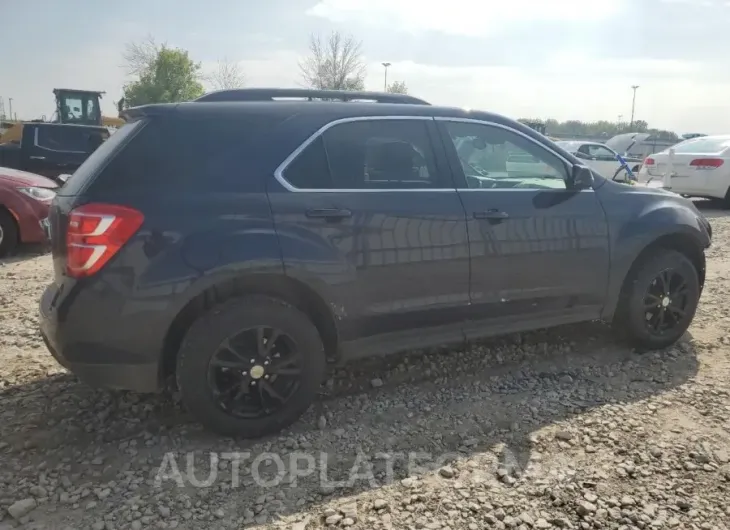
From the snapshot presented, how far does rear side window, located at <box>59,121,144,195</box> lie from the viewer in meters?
2.90

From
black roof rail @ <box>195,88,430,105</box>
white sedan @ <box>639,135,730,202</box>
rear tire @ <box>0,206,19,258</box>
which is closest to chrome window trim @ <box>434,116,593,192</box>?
black roof rail @ <box>195,88,430,105</box>

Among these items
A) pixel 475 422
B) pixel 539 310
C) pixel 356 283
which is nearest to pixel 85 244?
pixel 356 283

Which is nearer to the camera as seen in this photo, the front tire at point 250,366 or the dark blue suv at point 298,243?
the dark blue suv at point 298,243

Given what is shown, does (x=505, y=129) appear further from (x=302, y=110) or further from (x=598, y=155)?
(x=598, y=155)

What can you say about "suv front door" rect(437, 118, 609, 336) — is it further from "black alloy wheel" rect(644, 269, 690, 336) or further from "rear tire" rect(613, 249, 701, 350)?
"black alloy wheel" rect(644, 269, 690, 336)

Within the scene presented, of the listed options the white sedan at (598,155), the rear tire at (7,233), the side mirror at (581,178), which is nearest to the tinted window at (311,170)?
the side mirror at (581,178)

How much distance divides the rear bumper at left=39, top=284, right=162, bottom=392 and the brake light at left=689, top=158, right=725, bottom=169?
1146cm

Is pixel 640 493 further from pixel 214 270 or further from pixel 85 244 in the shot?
pixel 85 244

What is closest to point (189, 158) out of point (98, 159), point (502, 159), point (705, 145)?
point (98, 159)

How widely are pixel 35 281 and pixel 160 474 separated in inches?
162

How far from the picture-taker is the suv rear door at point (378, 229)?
3.07 meters

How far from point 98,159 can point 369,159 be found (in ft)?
4.65

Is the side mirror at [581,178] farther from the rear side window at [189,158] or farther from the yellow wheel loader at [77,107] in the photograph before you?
the yellow wheel loader at [77,107]

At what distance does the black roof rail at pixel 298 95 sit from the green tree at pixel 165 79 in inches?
1814
